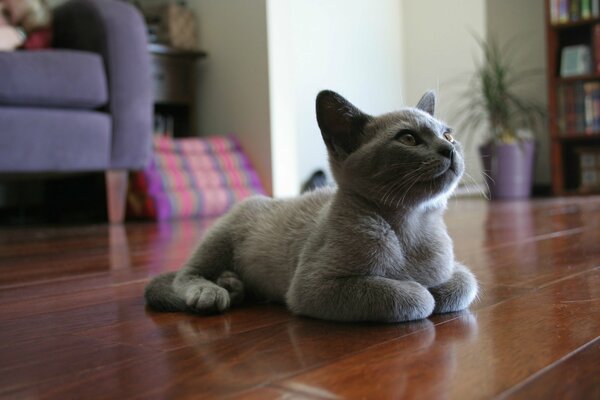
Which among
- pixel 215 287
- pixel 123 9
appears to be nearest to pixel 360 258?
pixel 215 287

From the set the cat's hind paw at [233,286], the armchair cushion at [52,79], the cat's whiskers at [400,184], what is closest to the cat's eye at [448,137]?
the cat's whiskers at [400,184]


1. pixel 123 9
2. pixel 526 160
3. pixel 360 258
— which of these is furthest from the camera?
pixel 526 160

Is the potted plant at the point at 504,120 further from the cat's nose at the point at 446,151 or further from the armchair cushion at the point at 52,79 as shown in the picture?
the cat's nose at the point at 446,151

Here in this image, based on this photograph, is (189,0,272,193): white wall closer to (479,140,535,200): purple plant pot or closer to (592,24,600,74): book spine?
(479,140,535,200): purple plant pot

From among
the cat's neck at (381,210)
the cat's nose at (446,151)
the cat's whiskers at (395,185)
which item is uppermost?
the cat's nose at (446,151)

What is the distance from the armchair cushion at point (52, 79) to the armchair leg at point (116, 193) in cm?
32

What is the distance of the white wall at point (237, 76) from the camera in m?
3.62

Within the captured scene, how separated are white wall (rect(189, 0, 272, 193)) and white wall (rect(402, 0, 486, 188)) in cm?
169

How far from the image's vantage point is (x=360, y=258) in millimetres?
859

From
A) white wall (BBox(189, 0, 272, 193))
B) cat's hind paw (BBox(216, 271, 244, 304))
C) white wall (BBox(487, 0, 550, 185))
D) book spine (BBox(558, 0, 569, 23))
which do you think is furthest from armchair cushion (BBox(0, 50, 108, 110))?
white wall (BBox(487, 0, 550, 185))

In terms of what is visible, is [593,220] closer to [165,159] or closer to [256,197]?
[256,197]

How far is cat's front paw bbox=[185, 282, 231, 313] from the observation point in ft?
3.04

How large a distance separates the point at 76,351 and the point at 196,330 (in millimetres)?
146

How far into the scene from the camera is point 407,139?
2.88 ft
